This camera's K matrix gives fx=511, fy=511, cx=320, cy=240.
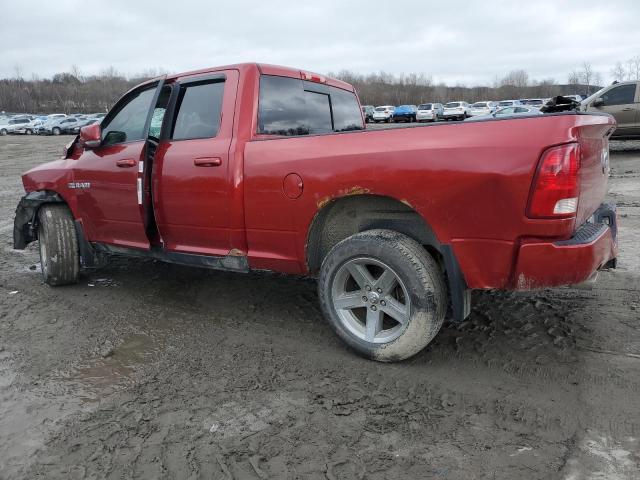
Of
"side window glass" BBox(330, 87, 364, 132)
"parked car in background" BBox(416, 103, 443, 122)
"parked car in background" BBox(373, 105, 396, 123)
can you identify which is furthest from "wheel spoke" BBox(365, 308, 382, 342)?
"parked car in background" BBox(373, 105, 396, 123)

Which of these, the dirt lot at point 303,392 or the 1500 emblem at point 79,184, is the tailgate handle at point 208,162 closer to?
the dirt lot at point 303,392

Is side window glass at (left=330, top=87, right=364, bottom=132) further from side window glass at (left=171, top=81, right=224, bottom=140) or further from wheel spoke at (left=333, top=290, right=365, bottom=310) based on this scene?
wheel spoke at (left=333, top=290, right=365, bottom=310)

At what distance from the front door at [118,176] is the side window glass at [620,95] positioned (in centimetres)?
1327

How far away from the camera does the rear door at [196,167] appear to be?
3617mm

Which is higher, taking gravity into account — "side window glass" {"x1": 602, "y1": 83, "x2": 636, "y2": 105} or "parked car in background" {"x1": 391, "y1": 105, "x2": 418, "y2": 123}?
"parked car in background" {"x1": 391, "y1": 105, "x2": 418, "y2": 123}

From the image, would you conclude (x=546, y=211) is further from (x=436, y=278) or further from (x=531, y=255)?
(x=436, y=278)

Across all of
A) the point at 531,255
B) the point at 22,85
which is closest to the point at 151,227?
the point at 531,255

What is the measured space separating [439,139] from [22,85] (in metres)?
116

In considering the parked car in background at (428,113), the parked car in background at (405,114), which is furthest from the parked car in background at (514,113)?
the parked car in background at (405,114)

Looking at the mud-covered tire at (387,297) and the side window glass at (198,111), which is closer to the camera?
the mud-covered tire at (387,297)

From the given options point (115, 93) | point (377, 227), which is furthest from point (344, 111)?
point (115, 93)

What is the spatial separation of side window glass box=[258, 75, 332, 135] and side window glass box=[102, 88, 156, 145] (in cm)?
112

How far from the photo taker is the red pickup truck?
8.46 ft

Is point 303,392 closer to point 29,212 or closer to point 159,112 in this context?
point 159,112
